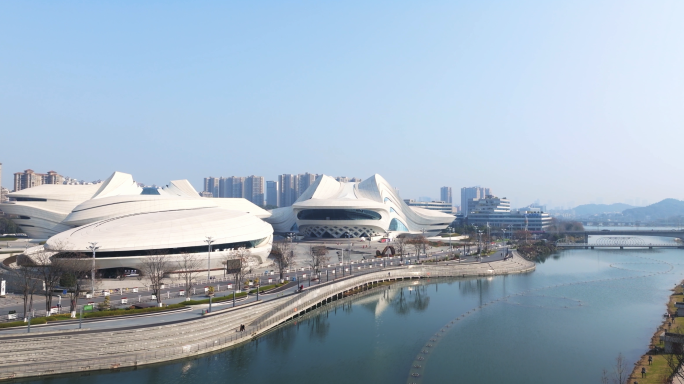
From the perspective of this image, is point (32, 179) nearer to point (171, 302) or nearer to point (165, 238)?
point (165, 238)

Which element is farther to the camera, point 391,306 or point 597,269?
point 597,269

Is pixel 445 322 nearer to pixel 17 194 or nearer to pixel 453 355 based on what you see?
pixel 453 355

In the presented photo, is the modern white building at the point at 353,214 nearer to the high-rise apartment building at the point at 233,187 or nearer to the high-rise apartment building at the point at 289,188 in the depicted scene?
the high-rise apartment building at the point at 289,188

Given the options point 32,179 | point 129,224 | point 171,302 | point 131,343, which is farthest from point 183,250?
point 32,179

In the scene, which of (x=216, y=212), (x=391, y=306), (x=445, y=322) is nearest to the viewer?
(x=445, y=322)

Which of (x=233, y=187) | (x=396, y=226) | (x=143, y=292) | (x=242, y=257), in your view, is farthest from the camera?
(x=233, y=187)

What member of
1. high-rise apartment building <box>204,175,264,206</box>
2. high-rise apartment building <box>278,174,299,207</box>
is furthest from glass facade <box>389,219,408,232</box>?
high-rise apartment building <box>204,175,264,206</box>

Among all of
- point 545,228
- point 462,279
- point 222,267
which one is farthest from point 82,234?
point 545,228

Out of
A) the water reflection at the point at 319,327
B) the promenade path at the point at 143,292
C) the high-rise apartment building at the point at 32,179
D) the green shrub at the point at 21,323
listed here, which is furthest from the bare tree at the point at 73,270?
the high-rise apartment building at the point at 32,179
